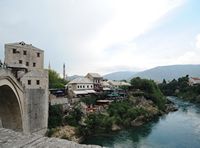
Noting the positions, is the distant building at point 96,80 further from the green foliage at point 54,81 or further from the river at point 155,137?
the river at point 155,137

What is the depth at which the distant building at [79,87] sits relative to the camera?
3182 cm

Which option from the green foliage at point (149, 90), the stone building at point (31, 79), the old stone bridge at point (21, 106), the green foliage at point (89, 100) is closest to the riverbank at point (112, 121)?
Result: the stone building at point (31, 79)

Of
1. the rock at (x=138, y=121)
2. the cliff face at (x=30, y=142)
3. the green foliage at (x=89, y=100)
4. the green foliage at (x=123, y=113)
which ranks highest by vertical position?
the cliff face at (x=30, y=142)

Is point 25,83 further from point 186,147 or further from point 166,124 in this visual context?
point 166,124

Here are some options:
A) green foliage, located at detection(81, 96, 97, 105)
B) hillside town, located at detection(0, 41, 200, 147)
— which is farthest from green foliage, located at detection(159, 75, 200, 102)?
green foliage, located at detection(81, 96, 97, 105)

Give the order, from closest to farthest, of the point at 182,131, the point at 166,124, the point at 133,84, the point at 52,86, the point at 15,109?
the point at 15,109
the point at 182,131
the point at 166,124
the point at 52,86
the point at 133,84

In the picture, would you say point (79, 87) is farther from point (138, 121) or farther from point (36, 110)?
point (36, 110)

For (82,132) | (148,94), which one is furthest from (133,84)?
(82,132)

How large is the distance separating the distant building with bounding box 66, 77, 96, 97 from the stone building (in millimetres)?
12381

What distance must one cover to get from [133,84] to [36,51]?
25.8m

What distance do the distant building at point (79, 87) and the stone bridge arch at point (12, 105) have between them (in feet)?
49.4

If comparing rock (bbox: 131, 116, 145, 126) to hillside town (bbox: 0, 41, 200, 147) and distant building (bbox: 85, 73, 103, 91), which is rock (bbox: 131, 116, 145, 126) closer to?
hillside town (bbox: 0, 41, 200, 147)

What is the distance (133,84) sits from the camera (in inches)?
1663

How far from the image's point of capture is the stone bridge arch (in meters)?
14.8
